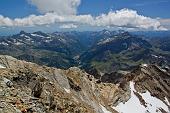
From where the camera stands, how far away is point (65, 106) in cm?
3319

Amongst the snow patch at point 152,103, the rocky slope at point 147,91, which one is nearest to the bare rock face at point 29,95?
the rocky slope at point 147,91

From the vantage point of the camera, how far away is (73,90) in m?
82.8

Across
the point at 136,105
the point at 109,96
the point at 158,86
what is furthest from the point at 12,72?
the point at 158,86

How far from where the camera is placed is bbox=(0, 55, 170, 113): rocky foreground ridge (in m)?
25.2

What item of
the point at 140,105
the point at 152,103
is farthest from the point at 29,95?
the point at 152,103

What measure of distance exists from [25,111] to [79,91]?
6347cm

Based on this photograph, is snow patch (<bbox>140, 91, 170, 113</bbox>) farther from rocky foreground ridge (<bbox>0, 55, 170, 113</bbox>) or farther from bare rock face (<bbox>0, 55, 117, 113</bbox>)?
bare rock face (<bbox>0, 55, 117, 113</bbox>)

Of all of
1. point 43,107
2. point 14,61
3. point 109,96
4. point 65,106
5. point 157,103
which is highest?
point 43,107

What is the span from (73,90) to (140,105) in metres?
44.8

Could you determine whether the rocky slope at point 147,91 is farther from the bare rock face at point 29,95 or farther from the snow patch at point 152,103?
the bare rock face at point 29,95

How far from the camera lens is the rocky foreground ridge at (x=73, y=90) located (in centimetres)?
2519

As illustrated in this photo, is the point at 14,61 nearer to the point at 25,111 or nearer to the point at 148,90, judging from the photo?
the point at 25,111

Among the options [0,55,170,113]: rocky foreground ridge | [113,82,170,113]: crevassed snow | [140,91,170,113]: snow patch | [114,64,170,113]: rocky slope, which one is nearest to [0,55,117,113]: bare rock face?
[0,55,170,113]: rocky foreground ridge

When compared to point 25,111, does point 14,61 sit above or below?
below
